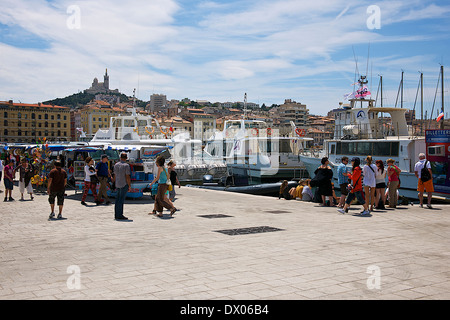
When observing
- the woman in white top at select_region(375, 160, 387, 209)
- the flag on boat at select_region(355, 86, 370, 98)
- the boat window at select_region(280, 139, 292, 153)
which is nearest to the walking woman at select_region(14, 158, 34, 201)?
the woman in white top at select_region(375, 160, 387, 209)

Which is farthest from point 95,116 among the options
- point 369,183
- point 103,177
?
point 369,183

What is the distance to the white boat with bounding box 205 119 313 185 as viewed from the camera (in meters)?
28.5

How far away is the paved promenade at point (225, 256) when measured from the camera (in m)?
5.13

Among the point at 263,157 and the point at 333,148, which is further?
the point at 263,157

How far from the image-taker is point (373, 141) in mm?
22703

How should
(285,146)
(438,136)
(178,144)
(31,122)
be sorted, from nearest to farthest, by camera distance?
(438,136), (285,146), (178,144), (31,122)

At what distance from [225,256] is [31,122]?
136578 millimetres

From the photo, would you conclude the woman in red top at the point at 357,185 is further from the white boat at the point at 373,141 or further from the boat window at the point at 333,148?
the boat window at the point at 333,148

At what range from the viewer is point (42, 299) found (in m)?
4.79

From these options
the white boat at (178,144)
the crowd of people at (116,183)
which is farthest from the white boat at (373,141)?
the crowd of people at (116,183)

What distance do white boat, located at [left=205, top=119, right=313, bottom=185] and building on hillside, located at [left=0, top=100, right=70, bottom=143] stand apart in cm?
10407

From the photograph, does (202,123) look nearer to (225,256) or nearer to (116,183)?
(116,183)

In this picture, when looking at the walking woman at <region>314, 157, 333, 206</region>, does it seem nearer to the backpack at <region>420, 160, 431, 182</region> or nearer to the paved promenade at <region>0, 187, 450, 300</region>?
the paved promenade at <region>0, 187, 450, 300</region>
